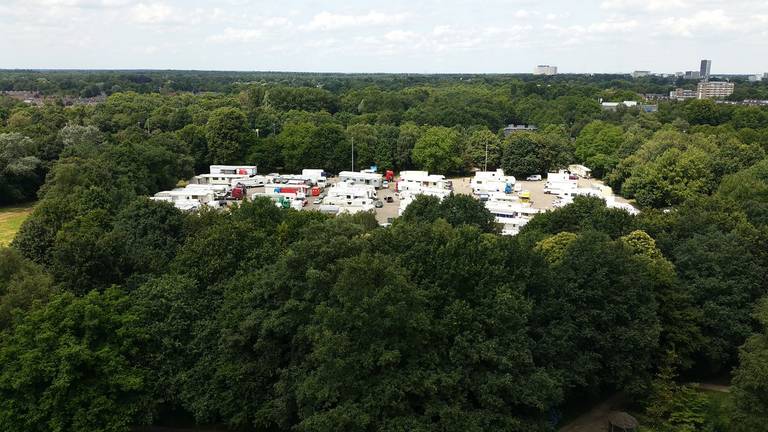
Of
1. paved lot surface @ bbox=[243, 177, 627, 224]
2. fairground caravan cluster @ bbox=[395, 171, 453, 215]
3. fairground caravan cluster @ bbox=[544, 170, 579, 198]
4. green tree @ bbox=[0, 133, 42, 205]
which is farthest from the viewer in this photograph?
fairground caravan cluster @ bbox=[544, 170, 579, 198]

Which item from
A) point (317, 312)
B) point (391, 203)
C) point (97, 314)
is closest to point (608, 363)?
point (317, 312)

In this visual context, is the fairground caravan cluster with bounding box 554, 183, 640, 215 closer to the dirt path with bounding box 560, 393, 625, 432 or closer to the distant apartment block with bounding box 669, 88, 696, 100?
the dirt path with bounding box 560, 393, 625, 432

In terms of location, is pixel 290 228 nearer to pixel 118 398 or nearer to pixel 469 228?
pixel 469 228

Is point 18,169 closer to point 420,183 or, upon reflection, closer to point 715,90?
point 420,183

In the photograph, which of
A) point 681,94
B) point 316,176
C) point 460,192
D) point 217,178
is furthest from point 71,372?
point 681,94

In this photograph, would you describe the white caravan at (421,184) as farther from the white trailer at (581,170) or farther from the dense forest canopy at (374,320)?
the dense forest canopy at (374,320)

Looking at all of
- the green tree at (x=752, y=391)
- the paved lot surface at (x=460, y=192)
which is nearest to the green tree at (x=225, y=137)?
the paved lot surface at (x=460, y=192)

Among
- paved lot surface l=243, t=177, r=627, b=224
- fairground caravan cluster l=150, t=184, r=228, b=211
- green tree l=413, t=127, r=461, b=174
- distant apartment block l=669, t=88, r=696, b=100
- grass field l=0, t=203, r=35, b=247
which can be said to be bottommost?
grass field l=0, t=203, r=35, b=247

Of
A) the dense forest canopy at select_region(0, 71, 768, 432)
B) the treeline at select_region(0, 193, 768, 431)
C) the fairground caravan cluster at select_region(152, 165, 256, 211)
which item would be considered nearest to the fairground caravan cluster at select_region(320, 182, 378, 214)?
the fairground caravan cluster at select_region(152, 165, 256, 211)
